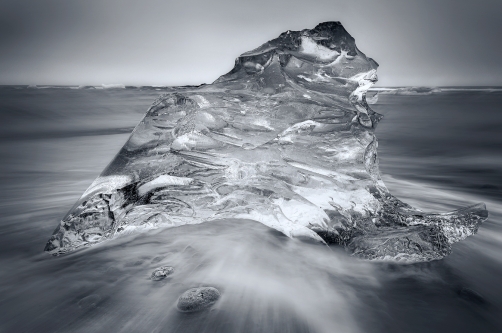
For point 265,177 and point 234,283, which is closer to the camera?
point 234,283

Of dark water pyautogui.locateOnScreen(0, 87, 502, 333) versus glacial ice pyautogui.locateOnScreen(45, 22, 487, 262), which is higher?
glacial ice pyautogui.locateOnScreen(45, 22, 487, 262)

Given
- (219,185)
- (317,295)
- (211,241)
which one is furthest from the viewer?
(219,185)

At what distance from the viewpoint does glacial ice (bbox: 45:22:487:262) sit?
5.75 feet

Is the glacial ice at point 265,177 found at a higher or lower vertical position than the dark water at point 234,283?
higher

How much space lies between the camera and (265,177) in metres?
2.06

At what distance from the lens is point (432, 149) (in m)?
8.04

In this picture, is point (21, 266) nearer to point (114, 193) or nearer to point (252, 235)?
point (114, 193)

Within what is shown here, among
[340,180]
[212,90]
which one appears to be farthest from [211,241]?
[212,90]

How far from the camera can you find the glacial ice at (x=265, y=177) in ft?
5.75

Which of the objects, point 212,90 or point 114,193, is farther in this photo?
point 212,90

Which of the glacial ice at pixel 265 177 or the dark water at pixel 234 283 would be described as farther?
the glacial ice at pixel 265 177

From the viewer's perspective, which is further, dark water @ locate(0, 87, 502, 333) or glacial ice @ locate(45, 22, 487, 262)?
glacial ice @ locate(45, 22, 487, 262)

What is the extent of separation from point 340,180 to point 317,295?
89cm

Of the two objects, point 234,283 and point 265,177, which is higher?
point 265,177
